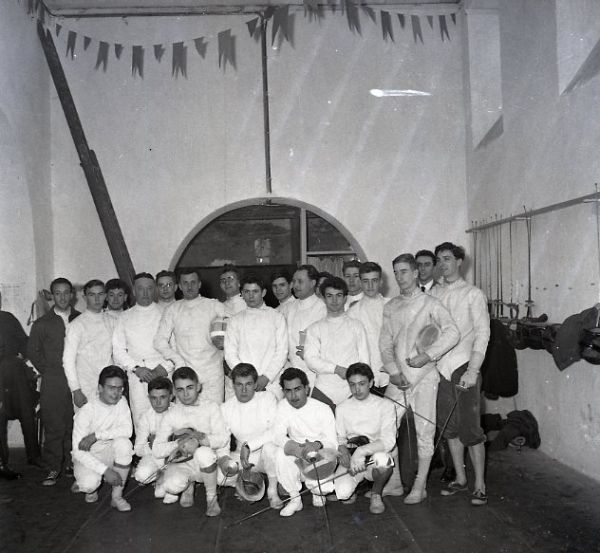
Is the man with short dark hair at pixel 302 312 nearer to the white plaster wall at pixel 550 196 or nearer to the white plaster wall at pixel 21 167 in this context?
the white plaster wall at pixel 550 196

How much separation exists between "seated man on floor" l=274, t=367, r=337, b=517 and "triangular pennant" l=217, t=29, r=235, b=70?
3.80m

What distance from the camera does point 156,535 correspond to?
3.11m

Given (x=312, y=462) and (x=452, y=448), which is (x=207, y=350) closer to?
(x=312, y=462)

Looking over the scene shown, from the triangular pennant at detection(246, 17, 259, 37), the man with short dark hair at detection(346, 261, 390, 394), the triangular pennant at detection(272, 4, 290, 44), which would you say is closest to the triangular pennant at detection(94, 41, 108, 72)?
the triangular pennant at detection(246, 17, 259, 37)

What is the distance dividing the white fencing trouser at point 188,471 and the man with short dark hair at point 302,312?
1063 mm

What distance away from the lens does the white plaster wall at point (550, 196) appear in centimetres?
387

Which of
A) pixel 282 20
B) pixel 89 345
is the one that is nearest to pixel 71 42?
pixel 282 20

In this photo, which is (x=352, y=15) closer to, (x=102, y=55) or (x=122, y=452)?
(x=102, y=55)

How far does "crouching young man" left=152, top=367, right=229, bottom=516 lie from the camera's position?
3.46m

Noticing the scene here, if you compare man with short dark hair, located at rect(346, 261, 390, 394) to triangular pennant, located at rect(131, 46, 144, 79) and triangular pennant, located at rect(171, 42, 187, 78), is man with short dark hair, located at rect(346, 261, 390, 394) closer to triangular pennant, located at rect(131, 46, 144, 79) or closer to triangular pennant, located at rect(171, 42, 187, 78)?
triangular pennant, located at rect(171, 42, 187, 78)

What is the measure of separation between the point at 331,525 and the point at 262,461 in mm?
582

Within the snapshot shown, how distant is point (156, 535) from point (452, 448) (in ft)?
5.77

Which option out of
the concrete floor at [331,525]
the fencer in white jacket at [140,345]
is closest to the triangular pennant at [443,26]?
the fencer in white jacket at [140,345]

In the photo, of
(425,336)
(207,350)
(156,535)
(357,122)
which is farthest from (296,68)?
(156,535)
